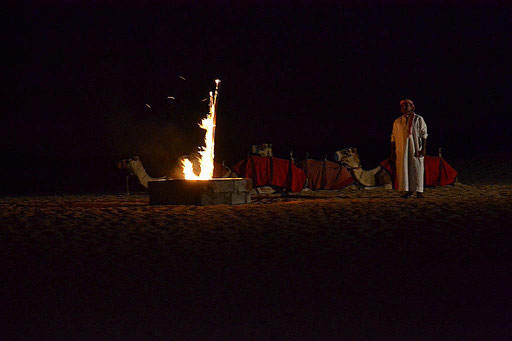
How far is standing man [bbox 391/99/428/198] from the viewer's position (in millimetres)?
11039

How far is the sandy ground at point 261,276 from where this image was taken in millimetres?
3965

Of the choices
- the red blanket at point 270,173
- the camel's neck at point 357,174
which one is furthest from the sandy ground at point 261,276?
the camel's neck at point 357,174

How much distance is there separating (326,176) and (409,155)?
14.2ft

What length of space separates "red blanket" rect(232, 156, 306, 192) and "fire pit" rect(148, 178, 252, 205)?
312 cm

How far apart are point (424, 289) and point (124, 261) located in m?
2.62

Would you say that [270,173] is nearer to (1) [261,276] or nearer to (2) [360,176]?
(2) [360,176]

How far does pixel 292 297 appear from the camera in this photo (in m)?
4.57

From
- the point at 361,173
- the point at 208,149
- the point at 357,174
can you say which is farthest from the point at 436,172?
the point at 208,149

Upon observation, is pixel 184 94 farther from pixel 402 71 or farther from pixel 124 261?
pixel 124 261

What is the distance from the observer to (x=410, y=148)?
36.6ft

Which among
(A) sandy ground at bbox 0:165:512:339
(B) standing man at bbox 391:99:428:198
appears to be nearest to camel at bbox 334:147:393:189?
(B) standing man at bbox 391:99:428:198

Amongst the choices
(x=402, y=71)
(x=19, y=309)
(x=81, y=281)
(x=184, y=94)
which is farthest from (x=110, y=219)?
(x=184, y=94)

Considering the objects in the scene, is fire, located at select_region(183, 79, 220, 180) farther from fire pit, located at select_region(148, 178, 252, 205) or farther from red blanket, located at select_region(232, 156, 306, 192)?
red blanket, located at select_region(232, 156, 306, 192)

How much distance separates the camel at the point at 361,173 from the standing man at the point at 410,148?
387 cm
